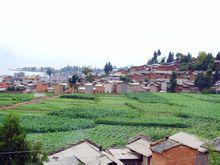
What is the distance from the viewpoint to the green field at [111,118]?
35.3 meters

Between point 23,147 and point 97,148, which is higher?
point 23,147

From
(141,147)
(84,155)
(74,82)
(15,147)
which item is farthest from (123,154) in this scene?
(74,82)

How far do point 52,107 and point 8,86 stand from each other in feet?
82.1

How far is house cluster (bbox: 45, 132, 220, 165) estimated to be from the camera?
20.1 m

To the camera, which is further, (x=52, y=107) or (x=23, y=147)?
(x=52, y=107)

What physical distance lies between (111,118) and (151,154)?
19.7 metres

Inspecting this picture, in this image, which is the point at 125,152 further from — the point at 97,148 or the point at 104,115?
the point at 104,115

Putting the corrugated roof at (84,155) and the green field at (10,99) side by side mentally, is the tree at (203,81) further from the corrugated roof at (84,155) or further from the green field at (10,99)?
the corrugated roof at (84,155)

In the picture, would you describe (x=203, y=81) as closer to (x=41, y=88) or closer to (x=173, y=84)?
(x=173, y=84)

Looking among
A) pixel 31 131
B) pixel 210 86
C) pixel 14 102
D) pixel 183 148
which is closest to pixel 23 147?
pixel 183 148

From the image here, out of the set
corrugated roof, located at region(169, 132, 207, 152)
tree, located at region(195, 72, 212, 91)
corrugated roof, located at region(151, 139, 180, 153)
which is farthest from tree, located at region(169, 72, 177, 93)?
corrugated roof, located at region(151, 139, 180, 153)

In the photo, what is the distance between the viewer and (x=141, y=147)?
2545cm

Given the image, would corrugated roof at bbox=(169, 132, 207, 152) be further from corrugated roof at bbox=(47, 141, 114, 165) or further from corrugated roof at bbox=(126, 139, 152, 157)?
corrugated roof at bbox=(47, 141, 114, 165)

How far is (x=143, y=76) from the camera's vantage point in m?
87.6
